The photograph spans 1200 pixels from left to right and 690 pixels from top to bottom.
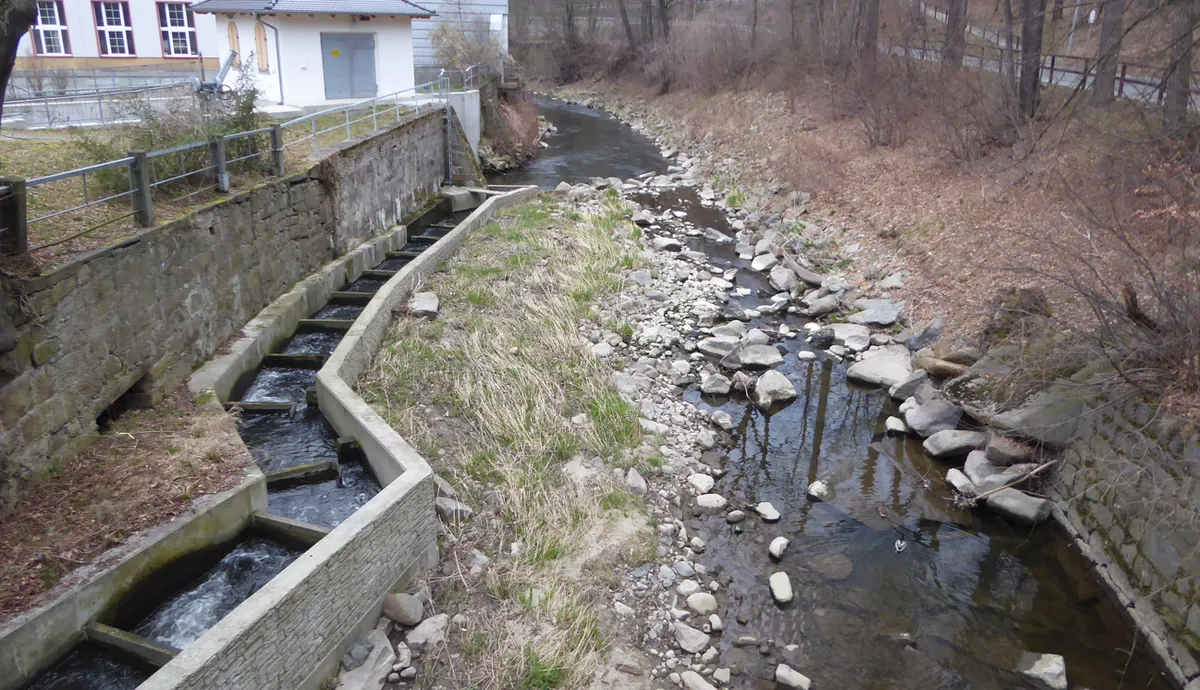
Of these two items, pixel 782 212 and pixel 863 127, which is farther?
pixel 863 127

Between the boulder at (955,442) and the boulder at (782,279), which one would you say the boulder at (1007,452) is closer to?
the boulder at (955,442)

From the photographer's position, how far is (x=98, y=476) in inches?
278

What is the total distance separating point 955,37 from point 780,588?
17.8m

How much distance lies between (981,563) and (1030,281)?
5.65 m

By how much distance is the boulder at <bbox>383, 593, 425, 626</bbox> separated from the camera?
6.71 m

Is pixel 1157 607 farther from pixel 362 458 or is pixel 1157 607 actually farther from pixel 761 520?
pixel 362 458

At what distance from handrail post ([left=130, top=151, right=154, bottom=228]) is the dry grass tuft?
2006 millimetres

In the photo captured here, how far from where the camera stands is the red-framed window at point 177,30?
2784cm

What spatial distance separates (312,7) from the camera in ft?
71.6

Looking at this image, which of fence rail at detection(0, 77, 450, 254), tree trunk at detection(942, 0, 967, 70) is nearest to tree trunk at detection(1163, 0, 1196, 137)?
tree trunk at detection(942, 0, 967, 70)

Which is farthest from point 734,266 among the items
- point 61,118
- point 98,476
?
point 61,118

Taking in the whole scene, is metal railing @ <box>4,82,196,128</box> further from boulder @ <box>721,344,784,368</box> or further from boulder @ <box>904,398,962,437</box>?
boulder @ <box>904,398,962,437</box>

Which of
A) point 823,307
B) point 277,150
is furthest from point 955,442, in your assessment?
point 277,150

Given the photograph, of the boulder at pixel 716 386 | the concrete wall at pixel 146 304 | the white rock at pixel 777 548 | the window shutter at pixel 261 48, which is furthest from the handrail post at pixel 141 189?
the window shutter at pixel 261 48
